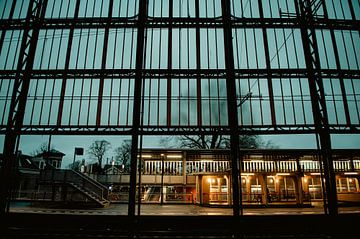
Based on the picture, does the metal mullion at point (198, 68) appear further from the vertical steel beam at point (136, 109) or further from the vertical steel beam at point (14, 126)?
the vertical steel beam at point (14, 126)

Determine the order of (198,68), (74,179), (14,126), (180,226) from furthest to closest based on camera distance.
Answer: (74,179) → (198,68) → (14,126) → (180,226)

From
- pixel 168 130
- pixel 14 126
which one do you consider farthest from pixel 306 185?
pixel 14 126

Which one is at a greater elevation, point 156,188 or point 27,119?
point 27,119

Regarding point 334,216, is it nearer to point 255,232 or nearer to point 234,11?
point 255,232

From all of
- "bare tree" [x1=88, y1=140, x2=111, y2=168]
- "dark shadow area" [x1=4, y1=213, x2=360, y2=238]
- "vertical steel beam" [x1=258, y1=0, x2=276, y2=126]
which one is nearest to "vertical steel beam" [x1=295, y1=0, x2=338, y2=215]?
"dark shadow area" [x1=4, y1=213, x2=360, y2=238]

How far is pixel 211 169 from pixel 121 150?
91.0ft

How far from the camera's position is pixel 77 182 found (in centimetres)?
1819

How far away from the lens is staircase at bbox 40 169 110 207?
17375mm

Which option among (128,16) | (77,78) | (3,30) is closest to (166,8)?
(128,16)

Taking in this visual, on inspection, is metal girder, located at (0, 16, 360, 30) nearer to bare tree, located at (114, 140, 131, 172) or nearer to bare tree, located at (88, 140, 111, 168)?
bare tree, located at (114, 140, 131, 172)

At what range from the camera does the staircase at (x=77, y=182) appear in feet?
57.0

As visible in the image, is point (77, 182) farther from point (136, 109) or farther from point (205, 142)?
point (205, 142)

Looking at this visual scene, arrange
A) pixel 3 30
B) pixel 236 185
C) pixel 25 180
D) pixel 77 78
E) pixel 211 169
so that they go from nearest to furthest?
pixel 236 185
pixel 77 78
pixel 3 30
pixel 211 169
pixel 25 180

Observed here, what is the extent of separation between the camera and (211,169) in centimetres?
2139
